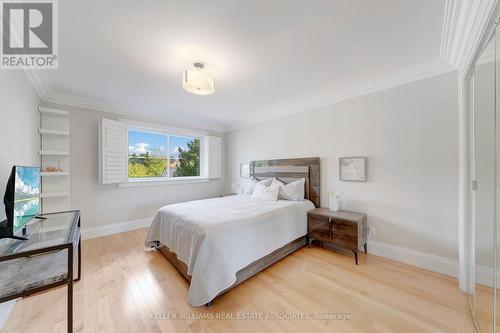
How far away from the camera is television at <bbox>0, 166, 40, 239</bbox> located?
1.20m

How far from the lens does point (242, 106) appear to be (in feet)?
11.9

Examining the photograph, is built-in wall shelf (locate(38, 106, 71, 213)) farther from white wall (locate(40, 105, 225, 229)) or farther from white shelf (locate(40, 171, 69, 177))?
white wall (locate(40, 105, 225, 229))

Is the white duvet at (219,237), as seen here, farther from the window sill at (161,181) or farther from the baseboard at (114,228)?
the window sill at (161,181)

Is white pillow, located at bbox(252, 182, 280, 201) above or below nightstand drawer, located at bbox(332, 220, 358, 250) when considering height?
above

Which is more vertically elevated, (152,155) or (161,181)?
(152,155)

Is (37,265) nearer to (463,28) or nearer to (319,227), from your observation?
(319,227)

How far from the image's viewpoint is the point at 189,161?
4.74 metres

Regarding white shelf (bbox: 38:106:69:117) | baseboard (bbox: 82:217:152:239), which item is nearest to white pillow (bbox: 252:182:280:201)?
baseboard (bbox: 82:217:152:239)

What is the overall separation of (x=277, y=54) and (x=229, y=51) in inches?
20.1

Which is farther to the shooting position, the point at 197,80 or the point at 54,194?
the point at 54,194

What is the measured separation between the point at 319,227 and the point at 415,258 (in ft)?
3.73

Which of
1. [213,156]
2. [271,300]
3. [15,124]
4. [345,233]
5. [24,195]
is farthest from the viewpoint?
[213,156]

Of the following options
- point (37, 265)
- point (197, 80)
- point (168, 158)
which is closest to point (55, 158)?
point (168, 158)

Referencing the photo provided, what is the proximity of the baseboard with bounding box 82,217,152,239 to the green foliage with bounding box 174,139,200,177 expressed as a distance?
1.23m
